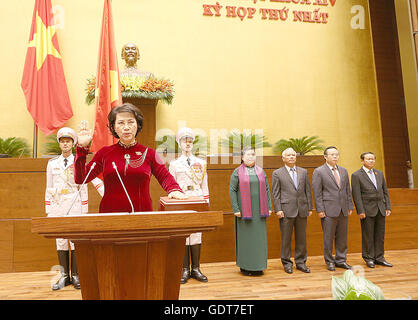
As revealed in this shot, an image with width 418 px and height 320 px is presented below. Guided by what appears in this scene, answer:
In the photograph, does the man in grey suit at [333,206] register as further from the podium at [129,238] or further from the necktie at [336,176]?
the podium at [129,238]

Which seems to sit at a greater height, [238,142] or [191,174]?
[238,142]

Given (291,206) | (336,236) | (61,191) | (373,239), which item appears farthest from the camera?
(373,239)

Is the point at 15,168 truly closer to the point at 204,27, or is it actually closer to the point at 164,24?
the point at 164,24

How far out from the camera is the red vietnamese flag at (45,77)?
4.82 meters

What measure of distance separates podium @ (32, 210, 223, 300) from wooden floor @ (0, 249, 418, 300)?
1.67 m

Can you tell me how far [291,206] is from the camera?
386 cm

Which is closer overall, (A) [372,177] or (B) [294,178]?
(B) [294,178]

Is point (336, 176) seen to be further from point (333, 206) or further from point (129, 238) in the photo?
point (129, 238)

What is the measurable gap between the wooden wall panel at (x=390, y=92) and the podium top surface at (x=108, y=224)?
601 cm

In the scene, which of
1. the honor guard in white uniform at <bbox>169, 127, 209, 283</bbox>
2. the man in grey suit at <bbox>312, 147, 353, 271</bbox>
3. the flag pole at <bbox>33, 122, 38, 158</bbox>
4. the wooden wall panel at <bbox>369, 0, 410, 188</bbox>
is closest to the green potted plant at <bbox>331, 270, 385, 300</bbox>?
the honor guard in white uniform at <bbox>169, 127, 209, 283</bbox>

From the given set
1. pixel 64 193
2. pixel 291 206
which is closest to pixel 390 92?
pixel 291 206

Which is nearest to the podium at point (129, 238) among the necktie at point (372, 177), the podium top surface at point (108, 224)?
the podium top surface at point (108, 224)

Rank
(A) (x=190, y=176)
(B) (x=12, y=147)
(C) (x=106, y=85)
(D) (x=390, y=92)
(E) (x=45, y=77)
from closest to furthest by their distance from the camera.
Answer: (A) (x=190, y=176) → (C) (x=106, y=85) → (B) (x=12, y=147) → (E) (x=45, y=77) → (D) (x=390, y=92)

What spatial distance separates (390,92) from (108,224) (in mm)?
6573
